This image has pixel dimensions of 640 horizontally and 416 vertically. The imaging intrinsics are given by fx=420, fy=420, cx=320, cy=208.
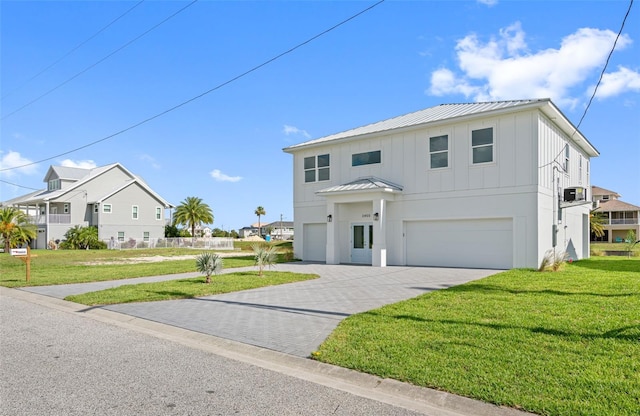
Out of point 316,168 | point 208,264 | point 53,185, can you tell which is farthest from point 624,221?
point 53,185

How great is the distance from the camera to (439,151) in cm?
1848

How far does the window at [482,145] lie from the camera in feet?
56.4

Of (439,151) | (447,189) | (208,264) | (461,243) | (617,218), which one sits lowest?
(208,264)

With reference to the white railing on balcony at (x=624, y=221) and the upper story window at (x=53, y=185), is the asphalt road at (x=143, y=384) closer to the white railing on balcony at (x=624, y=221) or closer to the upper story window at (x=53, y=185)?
the upper story window at (x=53, y=185)

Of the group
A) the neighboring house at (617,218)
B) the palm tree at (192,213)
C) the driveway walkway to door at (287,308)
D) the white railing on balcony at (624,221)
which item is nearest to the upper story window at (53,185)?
the palm tree at (192,213)

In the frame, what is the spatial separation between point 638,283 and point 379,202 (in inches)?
395

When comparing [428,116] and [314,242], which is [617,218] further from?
[314,242]

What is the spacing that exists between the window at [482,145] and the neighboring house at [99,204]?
1453 inches

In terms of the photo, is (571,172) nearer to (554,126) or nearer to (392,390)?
(554,126)

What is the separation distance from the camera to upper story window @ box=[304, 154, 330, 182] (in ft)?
73.7

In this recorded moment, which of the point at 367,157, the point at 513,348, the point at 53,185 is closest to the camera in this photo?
the point at 513,348

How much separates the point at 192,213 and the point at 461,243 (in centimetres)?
4830

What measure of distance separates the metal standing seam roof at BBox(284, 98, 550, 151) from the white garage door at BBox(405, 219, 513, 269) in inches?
179

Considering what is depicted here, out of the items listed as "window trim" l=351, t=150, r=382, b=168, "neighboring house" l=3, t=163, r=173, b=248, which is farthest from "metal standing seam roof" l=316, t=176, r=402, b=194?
"neighboring house" l=3, t=163, r=173, b=248
